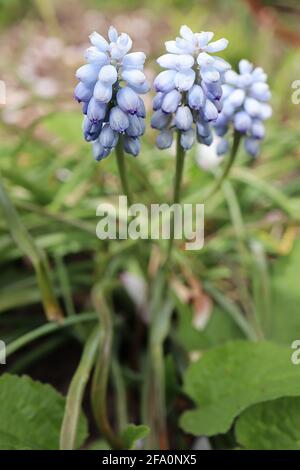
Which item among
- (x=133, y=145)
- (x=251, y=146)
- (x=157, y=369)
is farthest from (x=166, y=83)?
(x=157, y=369)

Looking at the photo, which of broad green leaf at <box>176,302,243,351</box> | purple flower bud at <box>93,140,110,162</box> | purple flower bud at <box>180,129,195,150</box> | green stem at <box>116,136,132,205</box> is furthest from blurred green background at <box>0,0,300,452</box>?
purple flower bud at <box>180,129,195,150</box>

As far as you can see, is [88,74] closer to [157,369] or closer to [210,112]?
[210,112]

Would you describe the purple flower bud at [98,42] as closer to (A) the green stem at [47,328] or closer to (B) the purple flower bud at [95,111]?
(B) the purple flower bud at [95,111]

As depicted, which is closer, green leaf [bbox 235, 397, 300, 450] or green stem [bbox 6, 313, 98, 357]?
green leaf [bbox 235, 397, 300, 450]

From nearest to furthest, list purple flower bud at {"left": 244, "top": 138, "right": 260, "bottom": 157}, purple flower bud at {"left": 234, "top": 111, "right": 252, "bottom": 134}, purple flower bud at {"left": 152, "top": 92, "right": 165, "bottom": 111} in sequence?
purple flower bud at {"left": 152, "top": 92, "right": 165, "bottom": 111}
purple flower bud at {"left": 234, "top": 111, "right": 252, "bottom": 134}
purple flower bud at {"left": 244, "top": 138, "right": 260, "bottom": 157}

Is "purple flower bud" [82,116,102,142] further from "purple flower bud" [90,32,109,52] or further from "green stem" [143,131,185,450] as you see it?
"green stem" [143,131,185,450]
